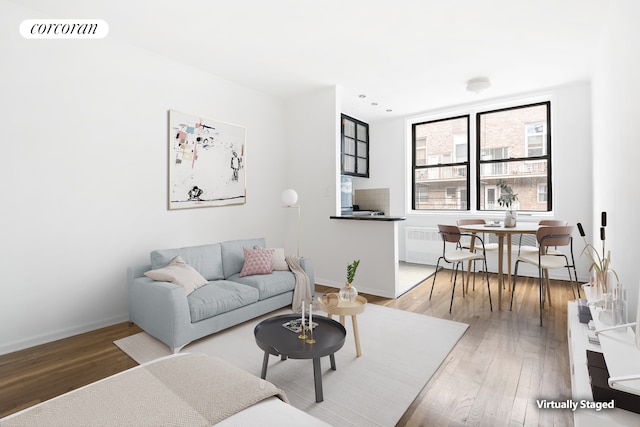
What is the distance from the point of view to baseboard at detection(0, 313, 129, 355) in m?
2.67

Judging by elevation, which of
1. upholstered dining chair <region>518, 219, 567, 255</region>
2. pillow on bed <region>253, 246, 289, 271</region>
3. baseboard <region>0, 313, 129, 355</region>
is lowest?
baseboard <region>0, 313, 129, 355</region>

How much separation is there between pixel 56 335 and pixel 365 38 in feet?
13.6

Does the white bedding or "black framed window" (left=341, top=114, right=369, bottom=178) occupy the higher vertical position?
"black framed window" (left=341, top=114, right=369, bottom=178)

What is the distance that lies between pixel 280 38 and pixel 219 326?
9.56ft

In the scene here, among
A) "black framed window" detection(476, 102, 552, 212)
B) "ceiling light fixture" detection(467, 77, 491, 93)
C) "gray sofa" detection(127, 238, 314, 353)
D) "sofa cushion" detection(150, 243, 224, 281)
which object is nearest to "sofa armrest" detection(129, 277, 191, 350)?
"gray sofa" detection(127, 238, 314, 353)

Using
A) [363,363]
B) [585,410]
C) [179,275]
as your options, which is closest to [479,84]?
[363,363]

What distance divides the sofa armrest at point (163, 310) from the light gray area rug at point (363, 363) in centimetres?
14

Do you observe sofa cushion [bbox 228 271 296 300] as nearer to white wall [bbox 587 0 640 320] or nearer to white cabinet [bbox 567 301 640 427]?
white cabinet [bbox 567 301 640 427]

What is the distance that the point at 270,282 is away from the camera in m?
3.40

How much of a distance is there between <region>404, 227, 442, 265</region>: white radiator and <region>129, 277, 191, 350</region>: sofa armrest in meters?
4.51

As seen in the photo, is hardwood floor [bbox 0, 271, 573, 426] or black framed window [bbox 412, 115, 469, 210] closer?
→ hardwood floor [bbox 0, 271, 573, 426]

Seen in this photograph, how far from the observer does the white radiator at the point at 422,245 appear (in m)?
5.84

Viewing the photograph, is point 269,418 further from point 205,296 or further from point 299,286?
point 299,286

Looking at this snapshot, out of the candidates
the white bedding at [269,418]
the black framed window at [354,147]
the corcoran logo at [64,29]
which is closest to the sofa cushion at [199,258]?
the corcoran logo at [64,29]
